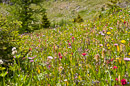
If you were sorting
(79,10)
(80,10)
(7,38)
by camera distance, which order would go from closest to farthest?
1. (7,38)
2. (80,10)
3. (79,10)

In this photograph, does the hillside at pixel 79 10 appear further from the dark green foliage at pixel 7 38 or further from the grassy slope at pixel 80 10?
the dark green foliage at pixel 7 38

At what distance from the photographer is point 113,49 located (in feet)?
11.6

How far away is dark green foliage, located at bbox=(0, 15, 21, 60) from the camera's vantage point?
3670 mm

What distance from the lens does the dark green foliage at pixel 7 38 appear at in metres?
3.67

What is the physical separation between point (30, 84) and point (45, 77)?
406 mm

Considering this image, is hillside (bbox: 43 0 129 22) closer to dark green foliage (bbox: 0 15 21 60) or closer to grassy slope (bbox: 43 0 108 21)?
grassy slope (bbox: 43 0 108 21)

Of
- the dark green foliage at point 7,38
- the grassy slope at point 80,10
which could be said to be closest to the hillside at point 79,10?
the grassy slope at point 80,10

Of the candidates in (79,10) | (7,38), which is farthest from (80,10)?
(7,38)

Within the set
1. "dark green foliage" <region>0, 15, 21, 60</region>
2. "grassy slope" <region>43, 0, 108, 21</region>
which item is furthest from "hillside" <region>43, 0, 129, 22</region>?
"dark green foliage" <region>0, 15, 21, 60</region>

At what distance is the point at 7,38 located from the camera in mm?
3816

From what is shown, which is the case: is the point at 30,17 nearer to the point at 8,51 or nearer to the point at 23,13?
the point at 23,13

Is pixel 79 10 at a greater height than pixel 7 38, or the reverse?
pixel 79 10

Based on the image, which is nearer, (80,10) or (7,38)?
(7,38)

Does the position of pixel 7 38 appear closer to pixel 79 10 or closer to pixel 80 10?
pixel 80 10
